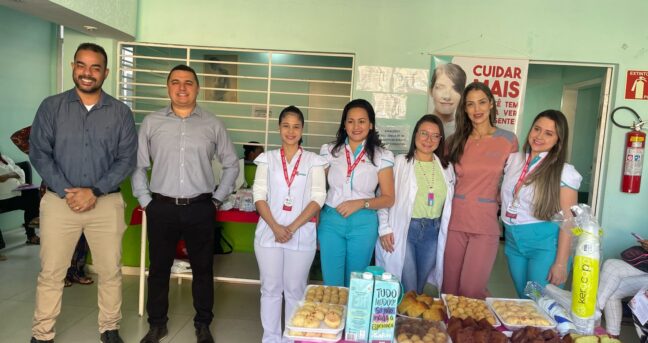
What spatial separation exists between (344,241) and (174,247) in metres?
1.13

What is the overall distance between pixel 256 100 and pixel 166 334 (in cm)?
503

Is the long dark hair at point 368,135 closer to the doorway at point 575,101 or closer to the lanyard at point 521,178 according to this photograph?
the lanyard at point 521,178

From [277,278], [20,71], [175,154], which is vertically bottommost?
[277,278]

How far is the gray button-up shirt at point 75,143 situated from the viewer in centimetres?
264

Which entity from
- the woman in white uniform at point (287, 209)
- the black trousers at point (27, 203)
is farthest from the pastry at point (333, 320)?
the black trousers at point (27, 203)

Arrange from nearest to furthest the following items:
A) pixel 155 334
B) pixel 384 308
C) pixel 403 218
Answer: pixel 384 308
pixel 403 218
pixel 155 334

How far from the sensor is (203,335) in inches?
117

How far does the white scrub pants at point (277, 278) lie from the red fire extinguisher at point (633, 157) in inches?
117

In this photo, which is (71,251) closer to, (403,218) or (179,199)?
(179,199)

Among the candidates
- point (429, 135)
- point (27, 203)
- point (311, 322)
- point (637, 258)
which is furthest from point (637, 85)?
point (27, 203)

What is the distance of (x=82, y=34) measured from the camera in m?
4.27

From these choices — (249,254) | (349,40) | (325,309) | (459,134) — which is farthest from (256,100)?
(325,309)

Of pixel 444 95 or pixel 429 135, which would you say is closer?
pixel 429 135

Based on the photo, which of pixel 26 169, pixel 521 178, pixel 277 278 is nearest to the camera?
pixel 521 178
